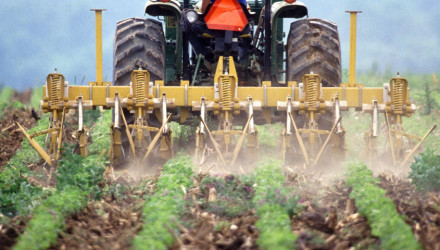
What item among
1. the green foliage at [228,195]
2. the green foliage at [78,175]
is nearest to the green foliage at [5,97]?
the green foliage at [78,175]

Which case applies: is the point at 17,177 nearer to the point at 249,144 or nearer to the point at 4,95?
the point at 249,144

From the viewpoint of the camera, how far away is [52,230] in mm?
5367

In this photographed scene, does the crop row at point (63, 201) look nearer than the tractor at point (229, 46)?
Yes

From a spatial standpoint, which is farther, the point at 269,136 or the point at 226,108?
the point at 269,136

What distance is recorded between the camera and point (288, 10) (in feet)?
33.4


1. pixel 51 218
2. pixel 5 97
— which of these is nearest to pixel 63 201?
pixel 51 218

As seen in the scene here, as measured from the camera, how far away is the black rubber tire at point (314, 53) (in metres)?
9.80

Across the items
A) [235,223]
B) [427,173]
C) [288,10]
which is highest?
[288,10]

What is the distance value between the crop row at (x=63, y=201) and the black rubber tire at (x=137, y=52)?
7.56ft

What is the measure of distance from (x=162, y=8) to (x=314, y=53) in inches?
81.0

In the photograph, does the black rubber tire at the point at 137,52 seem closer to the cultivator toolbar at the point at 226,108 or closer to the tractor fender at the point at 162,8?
the tractor fender at the point at 162,8

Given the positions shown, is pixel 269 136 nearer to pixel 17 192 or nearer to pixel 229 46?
pixel 229 46

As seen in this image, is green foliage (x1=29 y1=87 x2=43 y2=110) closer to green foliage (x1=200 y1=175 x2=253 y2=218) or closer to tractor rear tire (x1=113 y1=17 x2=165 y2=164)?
tractor rear tire (x1=113 y1=17 x2=165 y2=164)

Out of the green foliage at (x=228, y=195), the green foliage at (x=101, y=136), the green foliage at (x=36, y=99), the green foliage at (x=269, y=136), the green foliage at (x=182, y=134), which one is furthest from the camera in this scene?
the green foliage at (x=36, y=99)
